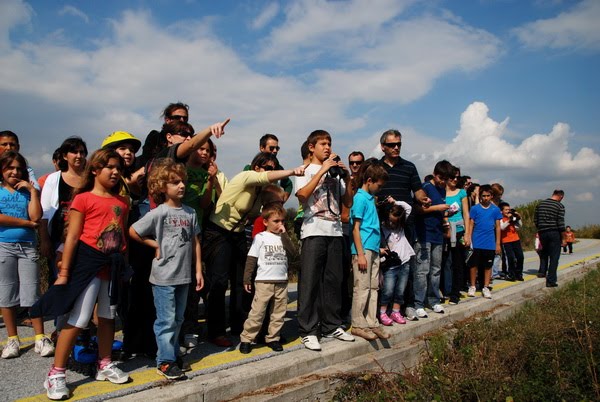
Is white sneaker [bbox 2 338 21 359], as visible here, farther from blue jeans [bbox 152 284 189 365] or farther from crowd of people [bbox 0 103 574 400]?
blue jeans [bbox 152 284 189 365]

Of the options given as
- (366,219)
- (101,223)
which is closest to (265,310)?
(366,219)

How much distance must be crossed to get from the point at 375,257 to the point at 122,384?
298cm

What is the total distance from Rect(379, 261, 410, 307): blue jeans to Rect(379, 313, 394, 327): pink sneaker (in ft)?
0.45

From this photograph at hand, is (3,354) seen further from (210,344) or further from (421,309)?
(421,309)

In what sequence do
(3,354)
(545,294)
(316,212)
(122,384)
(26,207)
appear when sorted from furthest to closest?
1. (545,294)
2. (316,212)
3. (26,207)
4. (3,354)
5. (122,384)

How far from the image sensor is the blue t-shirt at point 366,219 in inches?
210

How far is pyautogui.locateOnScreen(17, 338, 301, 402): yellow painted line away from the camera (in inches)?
132

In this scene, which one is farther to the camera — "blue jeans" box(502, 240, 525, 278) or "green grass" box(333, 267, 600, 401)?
"blue jeans" box(502, 240, 525, 278)

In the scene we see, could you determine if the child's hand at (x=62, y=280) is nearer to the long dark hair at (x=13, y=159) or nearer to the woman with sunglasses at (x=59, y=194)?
the woman with sunglasses at (x=59, y=194)

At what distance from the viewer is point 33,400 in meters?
3.28

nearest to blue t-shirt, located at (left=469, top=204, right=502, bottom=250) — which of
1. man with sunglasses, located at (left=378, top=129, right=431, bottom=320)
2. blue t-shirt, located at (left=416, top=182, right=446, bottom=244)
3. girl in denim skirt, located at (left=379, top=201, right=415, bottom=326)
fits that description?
blue t-shirt, located at (left=416, top=182, right=446, bottom=244)

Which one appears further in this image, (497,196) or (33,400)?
(497,196)

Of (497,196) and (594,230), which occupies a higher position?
(497,196)

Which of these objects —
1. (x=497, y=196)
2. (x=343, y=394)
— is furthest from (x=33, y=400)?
(x=497, y=196)
